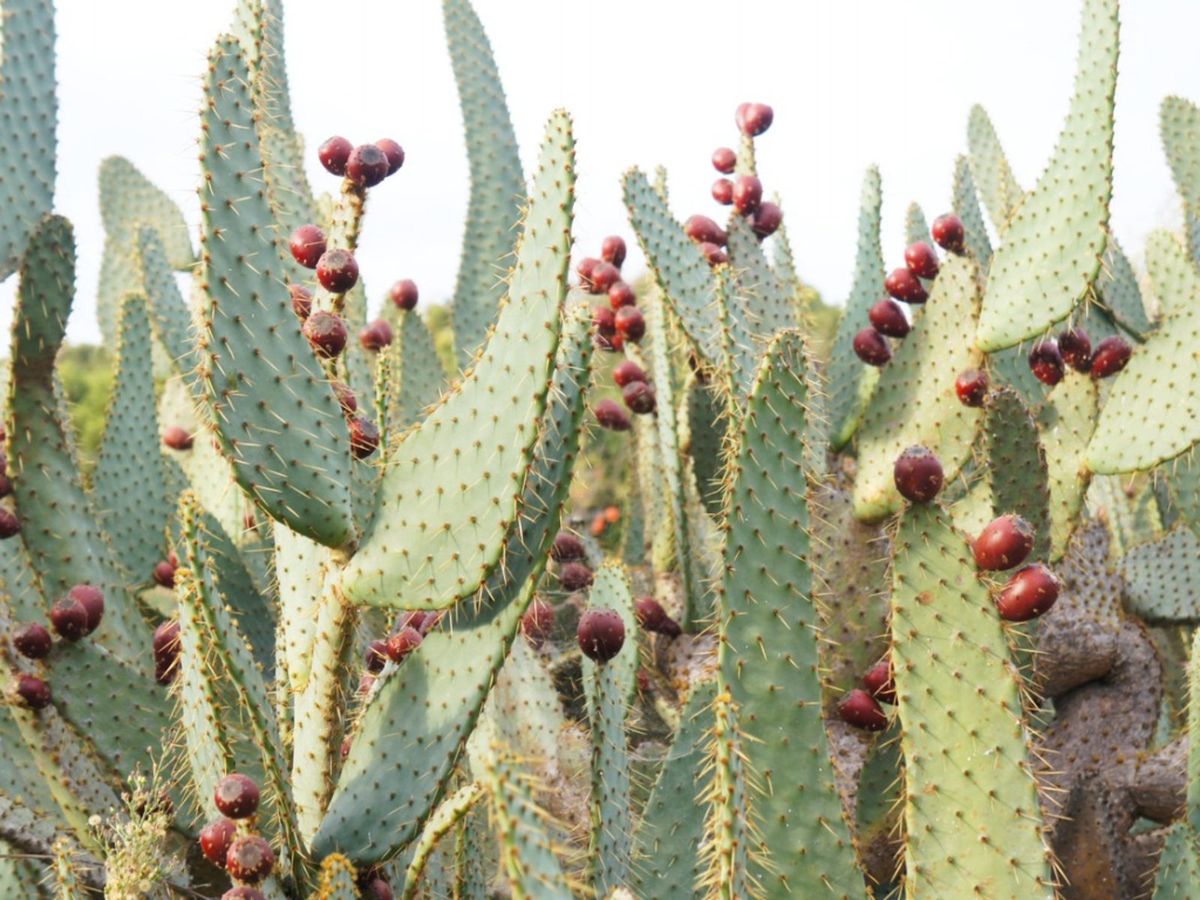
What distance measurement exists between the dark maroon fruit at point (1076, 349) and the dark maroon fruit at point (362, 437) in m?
1.65

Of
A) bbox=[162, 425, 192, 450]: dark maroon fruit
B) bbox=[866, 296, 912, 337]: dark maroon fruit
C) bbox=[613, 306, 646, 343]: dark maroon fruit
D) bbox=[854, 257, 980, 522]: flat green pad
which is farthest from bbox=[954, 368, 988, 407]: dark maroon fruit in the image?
bbox=[162, 425, 192, 450]: dark maroon fruit

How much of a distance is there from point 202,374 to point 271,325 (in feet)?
0.40

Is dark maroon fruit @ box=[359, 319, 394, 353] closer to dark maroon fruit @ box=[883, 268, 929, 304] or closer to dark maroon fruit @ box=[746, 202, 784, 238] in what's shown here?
dark maroon fruit @ box=[746, 202, 784, 238]

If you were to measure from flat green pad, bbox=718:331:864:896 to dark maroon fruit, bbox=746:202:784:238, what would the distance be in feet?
4.48

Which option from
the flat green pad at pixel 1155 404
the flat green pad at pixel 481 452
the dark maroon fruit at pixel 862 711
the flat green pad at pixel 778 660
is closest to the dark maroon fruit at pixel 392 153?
the flat green pad at pixel 481 452

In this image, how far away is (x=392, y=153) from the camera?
2084 mm

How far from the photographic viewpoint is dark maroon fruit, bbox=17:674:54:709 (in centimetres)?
210

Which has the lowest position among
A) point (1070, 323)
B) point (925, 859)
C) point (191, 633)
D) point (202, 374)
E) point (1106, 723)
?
point (1106, 723)

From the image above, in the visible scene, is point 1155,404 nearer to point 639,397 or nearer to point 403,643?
point 639,397

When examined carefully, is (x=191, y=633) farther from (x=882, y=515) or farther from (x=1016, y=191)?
(x=1016, y=191)

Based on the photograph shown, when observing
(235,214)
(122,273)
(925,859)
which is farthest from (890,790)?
(122,273)

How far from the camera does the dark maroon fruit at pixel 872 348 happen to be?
2918mm

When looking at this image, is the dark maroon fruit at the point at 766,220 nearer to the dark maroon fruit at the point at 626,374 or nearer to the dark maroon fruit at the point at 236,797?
the dark maroon fruit at the point at 626,374

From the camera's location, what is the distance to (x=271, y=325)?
1.79 meters
